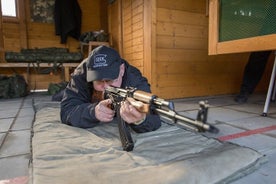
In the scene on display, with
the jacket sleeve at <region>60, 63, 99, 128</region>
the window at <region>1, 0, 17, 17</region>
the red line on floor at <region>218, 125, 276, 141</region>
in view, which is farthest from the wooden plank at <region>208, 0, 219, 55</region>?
the window at <region>1, 0, 17, 17</region>

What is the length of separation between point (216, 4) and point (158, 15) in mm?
737

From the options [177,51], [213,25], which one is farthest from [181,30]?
[213,25]

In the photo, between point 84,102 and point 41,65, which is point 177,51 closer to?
point 84,102

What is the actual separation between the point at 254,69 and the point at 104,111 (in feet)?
5.60

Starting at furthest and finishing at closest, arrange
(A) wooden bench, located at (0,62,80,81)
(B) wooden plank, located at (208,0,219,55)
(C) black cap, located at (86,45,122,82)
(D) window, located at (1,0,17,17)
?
1. (D) window, located at (1,0,17,17)
2. (A) wooden bench, located at (0,62,80,81)
3. (B) wooden plank, located at (208,0,219,55)
4. (C) black cap, located at (86,45,122,82)

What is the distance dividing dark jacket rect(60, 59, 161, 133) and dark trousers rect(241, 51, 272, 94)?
138 cm

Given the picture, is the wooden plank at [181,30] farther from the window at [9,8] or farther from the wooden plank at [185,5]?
the window at [9,8]

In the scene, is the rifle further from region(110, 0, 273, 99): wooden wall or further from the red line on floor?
region(110, 0, 273, 99): wooden wall

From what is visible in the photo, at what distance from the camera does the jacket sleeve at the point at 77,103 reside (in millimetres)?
1156

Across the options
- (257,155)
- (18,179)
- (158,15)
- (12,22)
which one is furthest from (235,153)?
(12,22)

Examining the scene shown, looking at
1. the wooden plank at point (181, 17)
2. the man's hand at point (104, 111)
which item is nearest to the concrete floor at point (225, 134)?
the man's hand at point (104, 111)

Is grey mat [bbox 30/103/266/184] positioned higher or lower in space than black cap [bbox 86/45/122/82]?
lower

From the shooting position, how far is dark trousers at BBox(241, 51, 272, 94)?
6.70 ft

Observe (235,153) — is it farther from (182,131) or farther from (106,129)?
(106,129)
